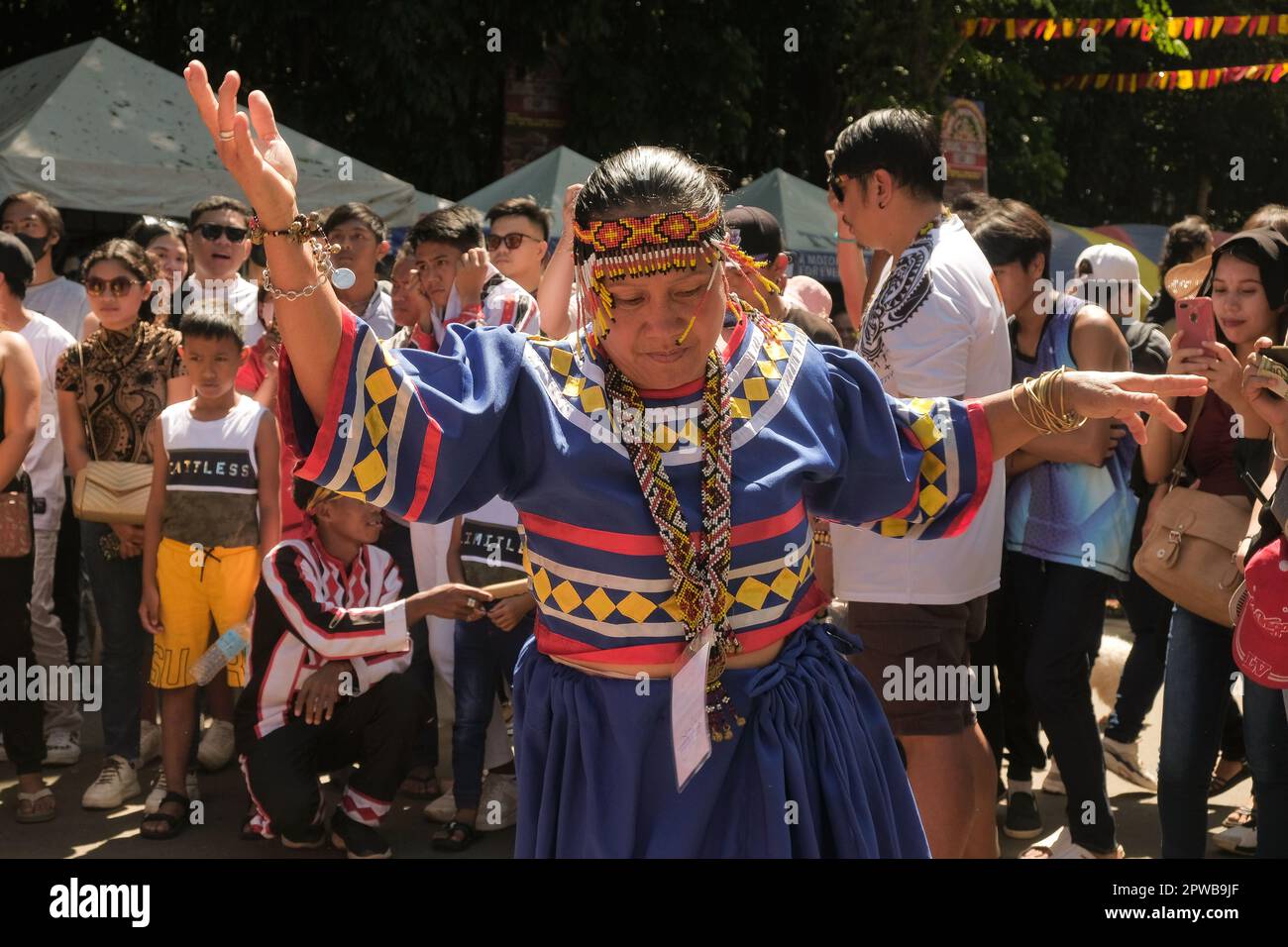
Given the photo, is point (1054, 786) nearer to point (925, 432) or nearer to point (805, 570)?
point (925, 432)

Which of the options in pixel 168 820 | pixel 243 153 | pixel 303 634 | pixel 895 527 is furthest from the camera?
pixel 168 820

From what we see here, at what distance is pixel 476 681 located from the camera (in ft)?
16.6

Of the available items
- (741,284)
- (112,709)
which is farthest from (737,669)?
(112,709)

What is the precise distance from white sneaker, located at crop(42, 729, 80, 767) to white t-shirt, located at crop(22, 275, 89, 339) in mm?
1919

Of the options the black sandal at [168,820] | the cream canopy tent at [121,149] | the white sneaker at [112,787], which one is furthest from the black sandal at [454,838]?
the cream canopy tent at [121,149]

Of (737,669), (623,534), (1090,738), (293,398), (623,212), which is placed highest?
(623,212)

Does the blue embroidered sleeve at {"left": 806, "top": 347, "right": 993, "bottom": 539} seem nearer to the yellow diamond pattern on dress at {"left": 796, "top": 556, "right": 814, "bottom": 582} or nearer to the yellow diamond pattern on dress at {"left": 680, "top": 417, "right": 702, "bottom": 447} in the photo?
the yellow diamond pattern on dress at {"left": 796, "top": 556, "right": 814, "bottom": 582}

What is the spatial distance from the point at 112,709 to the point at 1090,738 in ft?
11.5

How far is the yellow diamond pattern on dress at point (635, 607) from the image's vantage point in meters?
2.42

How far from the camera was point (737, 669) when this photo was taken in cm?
250

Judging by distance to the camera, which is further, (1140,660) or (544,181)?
(544,181)

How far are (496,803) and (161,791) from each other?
1174 mm

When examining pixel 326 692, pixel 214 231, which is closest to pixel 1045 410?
pixel 326 692
